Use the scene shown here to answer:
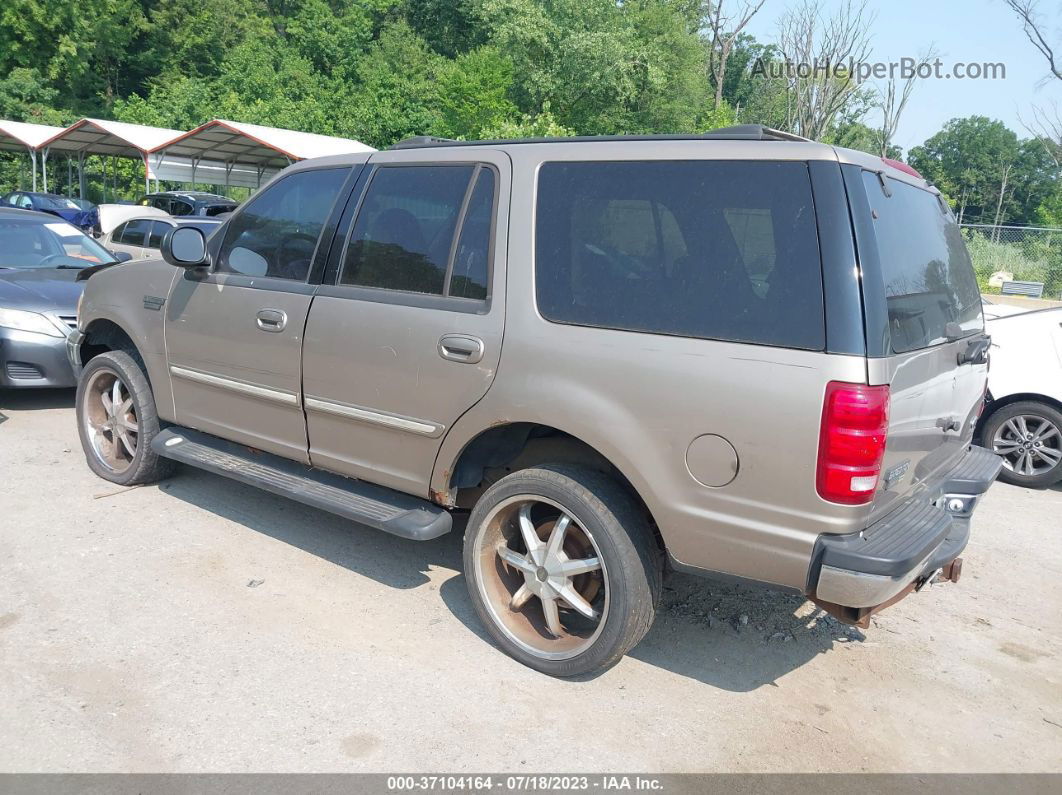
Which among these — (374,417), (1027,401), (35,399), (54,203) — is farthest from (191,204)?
(1027,401)

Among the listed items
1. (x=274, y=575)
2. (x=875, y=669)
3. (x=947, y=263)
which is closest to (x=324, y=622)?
(x=274, y=575)

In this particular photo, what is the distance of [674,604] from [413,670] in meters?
1.41

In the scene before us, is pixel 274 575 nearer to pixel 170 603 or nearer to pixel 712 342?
pixel 170 603

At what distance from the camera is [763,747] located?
10.3 feet

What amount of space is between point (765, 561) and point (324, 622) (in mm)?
2032

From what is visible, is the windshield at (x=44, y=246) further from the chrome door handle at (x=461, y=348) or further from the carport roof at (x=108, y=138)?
the carport roof at (x=108, y=138)

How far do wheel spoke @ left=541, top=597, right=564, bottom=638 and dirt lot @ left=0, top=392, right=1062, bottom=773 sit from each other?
0.69ft

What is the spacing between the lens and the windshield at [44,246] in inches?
325

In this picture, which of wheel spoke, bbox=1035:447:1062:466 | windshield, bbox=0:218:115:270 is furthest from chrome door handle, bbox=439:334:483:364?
windshield, bbox=0:218:115:270

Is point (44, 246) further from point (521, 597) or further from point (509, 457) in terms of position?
point (521, 597)

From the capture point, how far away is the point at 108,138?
29422mm

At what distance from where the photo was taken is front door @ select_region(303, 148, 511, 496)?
11.9 ft

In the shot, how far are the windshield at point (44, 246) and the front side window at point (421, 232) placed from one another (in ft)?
18.8

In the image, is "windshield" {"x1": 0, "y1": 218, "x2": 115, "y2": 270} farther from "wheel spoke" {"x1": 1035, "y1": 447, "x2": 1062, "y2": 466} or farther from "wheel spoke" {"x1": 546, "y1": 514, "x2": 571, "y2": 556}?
"wheel spoke" {"x1": 1035, "y1": 447, "x2": 1062, "y2": 466}
